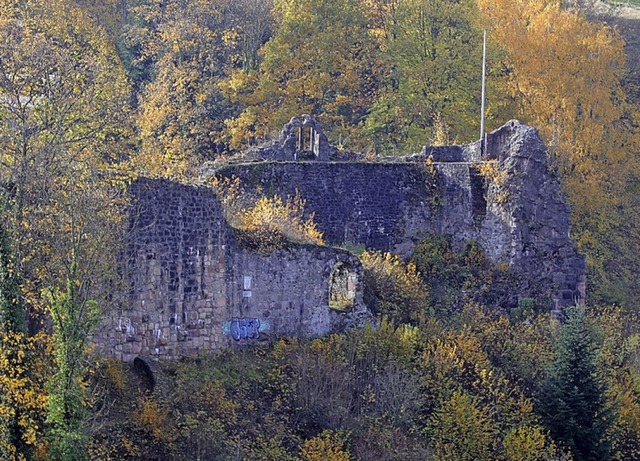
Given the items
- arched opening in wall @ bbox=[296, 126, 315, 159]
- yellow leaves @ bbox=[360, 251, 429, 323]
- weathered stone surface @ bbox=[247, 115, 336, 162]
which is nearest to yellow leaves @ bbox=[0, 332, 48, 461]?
yellow leaves @ bbox=[360, 251, 429, 323]

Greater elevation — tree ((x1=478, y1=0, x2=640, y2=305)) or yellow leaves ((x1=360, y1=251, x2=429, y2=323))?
tree ((x1=478, y1=0, x2=640, y2=305))

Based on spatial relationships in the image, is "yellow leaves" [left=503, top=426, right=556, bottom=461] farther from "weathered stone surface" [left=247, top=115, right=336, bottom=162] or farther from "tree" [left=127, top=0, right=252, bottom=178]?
"tree" [left=127, top=0, right=252, bottom=178]

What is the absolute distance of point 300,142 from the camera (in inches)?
944

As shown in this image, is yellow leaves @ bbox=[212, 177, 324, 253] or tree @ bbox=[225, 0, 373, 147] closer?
yellow leaves @ bbox=[212, 177, 324, 253]

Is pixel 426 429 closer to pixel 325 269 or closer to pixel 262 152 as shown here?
pixel 325 269

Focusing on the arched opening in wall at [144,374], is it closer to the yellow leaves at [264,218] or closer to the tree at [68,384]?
the tree at [68,384]

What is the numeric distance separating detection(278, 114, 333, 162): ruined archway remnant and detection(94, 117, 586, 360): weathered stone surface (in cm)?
6

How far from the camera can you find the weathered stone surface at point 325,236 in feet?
49.1

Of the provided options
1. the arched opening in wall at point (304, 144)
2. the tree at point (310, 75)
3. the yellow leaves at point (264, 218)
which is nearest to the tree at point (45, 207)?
the yellow leaves at point (264, 218)

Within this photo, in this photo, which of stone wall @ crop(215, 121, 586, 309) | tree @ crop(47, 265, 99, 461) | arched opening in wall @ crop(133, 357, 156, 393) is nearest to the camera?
tree @ crop(47, 265, 99, 461)

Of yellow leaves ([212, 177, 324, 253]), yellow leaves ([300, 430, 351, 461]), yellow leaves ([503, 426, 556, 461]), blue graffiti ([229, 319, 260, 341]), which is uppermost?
yellow leaves ([212, 177, 324, 253])

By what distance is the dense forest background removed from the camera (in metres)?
12.7

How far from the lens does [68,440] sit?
11773 millimetres

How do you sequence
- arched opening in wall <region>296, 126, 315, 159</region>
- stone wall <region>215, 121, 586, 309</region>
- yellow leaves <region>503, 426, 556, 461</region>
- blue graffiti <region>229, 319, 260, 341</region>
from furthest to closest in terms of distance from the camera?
arched opening in wall <region>296, 126, 315, 159</region>
stone wall <region>215, 121, 586, 309</region>
blue graffiti <region>229, 319, 260, 341</region>
yellow leaves <region>503, 426, 556, 461</region>
